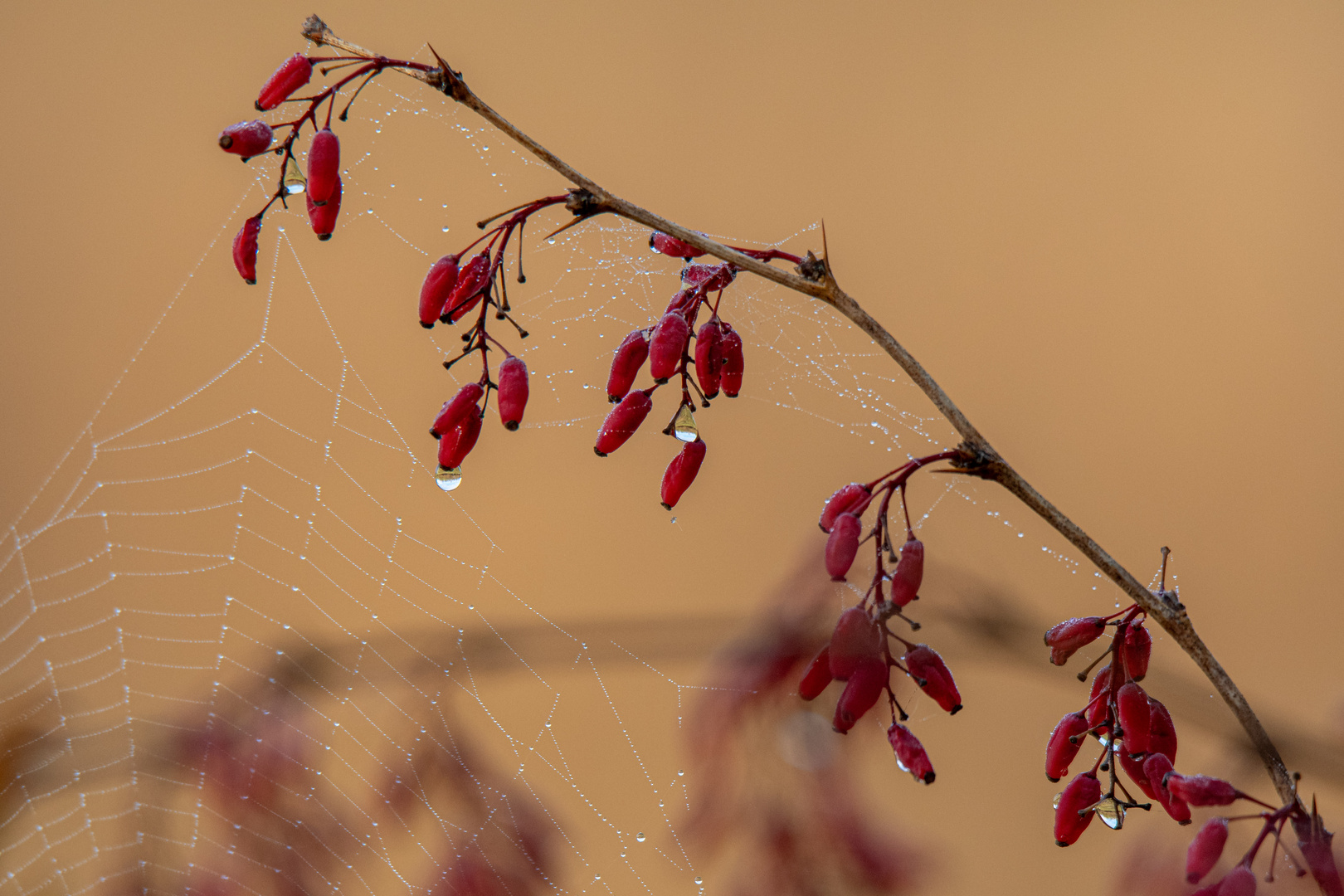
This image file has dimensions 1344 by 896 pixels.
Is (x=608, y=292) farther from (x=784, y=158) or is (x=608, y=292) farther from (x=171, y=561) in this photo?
(x=171, y=561)

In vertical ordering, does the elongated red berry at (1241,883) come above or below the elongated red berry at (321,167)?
below

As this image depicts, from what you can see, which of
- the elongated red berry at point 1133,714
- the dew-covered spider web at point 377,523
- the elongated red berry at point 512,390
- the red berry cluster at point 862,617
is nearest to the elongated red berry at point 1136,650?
the elongated red berry at point 1133,714

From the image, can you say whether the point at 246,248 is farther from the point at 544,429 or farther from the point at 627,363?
the point at 544,429

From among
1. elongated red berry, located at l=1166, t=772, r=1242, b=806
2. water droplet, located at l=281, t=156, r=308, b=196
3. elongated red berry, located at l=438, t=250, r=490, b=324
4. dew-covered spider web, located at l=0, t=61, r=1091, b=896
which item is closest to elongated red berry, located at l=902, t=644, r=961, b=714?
elongated red berry, located at l=1166, t=772, r=1242, b=806

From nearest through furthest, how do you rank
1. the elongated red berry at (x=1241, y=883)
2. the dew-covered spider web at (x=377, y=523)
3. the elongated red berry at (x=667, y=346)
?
1. the elongated red berry at (x=1241, y=883)
2. the elongated red berry at (x=667, y=346)
3. the dew-covered spider web at (x=377, y=523)

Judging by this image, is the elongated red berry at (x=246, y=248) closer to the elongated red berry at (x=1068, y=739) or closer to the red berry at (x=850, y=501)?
the red berry at (x=850, y=501)

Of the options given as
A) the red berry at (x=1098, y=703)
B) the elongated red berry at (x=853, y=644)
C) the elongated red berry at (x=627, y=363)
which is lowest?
the red berry at (x=1098, y=703)
